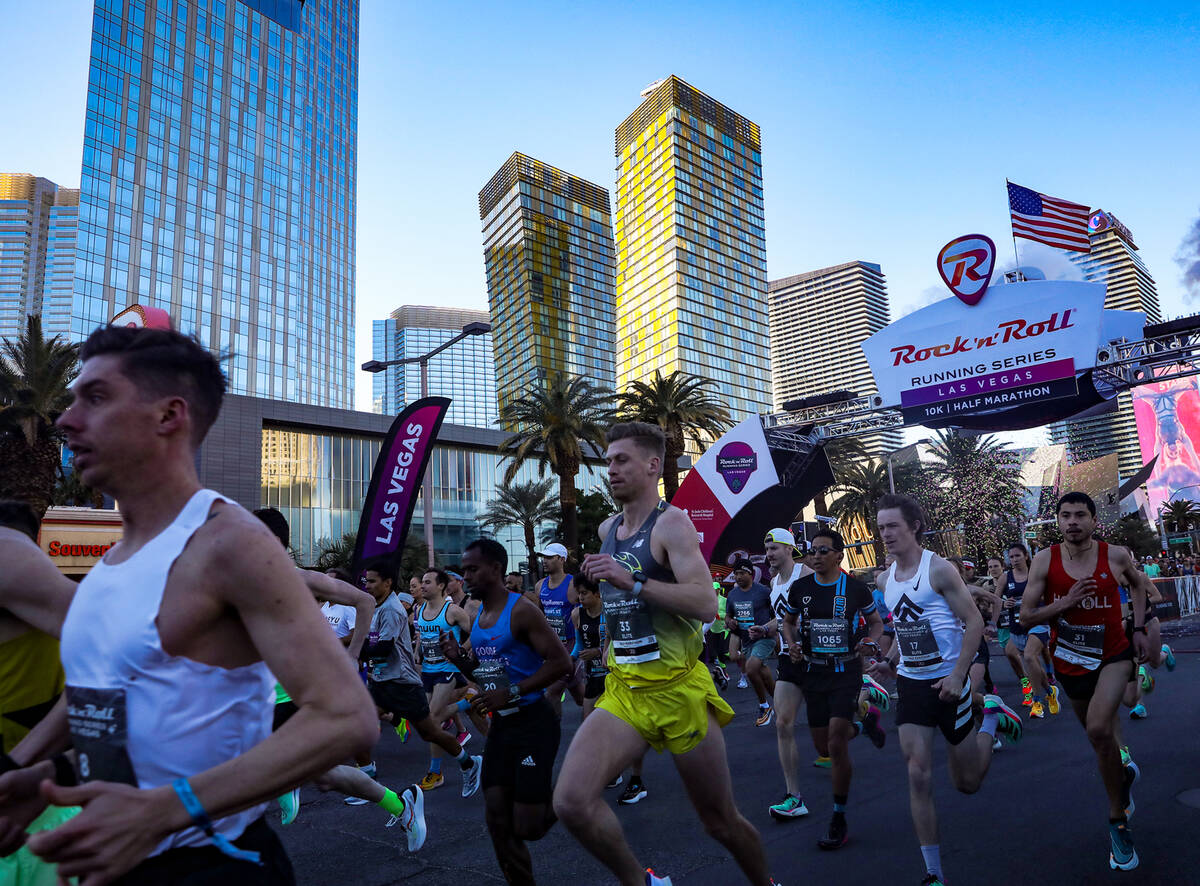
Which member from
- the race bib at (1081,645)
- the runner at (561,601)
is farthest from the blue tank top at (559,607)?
the race bib at (1081,645)

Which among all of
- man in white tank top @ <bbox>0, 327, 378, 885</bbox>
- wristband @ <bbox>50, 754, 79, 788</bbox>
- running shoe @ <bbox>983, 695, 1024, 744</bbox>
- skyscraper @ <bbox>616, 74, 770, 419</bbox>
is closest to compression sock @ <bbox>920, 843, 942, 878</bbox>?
running shoe @ <bbox>983, 695, 1024, 744</bbox>

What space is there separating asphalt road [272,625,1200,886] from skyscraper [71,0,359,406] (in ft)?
225

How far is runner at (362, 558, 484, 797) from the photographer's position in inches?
290

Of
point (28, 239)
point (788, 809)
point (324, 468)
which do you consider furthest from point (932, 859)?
point (28, 239)

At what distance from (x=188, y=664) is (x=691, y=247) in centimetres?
11660

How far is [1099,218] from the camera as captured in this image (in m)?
40.1

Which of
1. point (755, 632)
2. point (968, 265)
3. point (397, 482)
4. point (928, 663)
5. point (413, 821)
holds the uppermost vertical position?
point (968, 265)

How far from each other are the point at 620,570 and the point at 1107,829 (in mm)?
3948

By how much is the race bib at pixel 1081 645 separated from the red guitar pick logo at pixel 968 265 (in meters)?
17.2

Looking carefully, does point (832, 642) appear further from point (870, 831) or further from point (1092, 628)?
point (1092, 628)

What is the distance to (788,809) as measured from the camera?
576 cm

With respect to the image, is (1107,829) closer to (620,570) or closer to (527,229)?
(620,570)

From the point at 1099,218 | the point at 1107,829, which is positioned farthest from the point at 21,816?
the point at 1099,218

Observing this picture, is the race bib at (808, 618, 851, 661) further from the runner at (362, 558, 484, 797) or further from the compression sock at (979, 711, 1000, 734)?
the runner at (362, 558, 484, 797)
